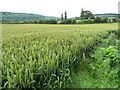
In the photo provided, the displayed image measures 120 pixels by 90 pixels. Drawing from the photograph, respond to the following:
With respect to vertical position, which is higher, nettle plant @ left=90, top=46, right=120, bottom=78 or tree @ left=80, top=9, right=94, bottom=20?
tree @ left=80, top=9, right=94, bottom=20

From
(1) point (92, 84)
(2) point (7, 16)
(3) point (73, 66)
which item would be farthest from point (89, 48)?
(2) point (7, 16)

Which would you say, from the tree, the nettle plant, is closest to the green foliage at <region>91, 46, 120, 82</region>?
the nettle plant

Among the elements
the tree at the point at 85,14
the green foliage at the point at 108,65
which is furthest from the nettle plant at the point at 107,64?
the tree at the point at 85,14

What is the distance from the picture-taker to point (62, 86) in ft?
16.0

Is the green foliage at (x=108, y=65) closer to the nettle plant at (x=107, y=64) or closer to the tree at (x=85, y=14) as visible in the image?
the nettle plant at (x=107, y=64)

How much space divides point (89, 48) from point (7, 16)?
55905 millimetres

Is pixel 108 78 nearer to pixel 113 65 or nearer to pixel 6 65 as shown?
pixel 113 65

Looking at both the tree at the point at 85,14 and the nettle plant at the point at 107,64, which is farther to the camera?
the tree at the point at 85,14

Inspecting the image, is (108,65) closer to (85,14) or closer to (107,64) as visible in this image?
(107,64)

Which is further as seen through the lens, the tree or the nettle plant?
the tree

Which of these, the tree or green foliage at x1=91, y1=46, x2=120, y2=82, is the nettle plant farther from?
the tree

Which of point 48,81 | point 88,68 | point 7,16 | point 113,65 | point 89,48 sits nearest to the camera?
point 48,81

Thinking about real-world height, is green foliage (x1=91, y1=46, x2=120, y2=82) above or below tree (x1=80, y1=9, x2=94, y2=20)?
below

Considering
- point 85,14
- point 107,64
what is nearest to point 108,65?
point 107,64
